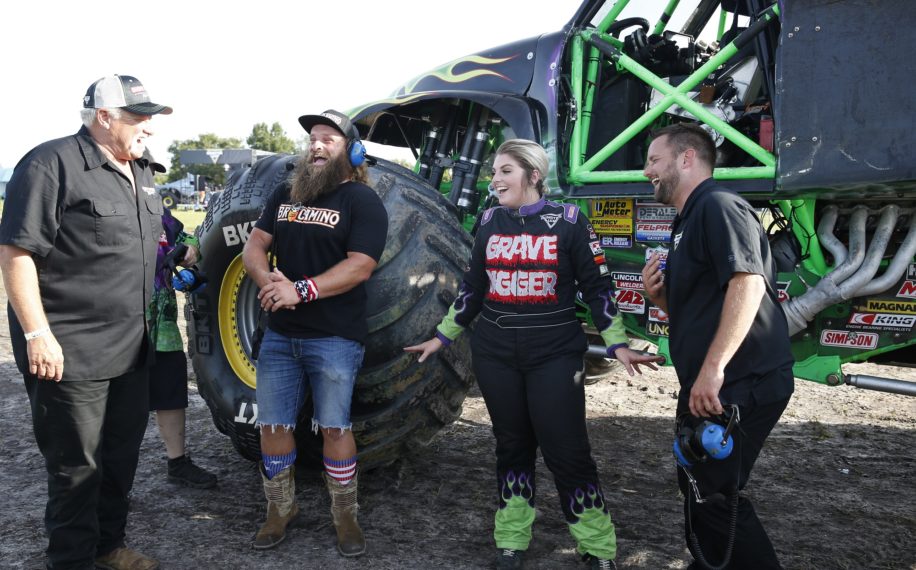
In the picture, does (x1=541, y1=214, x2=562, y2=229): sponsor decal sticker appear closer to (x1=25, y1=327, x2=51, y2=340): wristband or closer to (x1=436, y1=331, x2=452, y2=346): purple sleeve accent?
(x1=436, y1=331, x2=452, y2=346): purple sleeve accent

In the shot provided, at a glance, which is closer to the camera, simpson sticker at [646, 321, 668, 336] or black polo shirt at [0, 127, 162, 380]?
black polo shirt at [0, 127, 162, 380]

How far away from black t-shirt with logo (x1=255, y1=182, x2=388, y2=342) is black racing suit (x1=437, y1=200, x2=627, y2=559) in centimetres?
46

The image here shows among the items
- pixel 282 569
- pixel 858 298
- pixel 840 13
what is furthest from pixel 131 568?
pixel 840 13

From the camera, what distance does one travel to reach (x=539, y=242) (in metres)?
2.92

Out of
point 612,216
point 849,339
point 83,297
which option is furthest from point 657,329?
point 83,297

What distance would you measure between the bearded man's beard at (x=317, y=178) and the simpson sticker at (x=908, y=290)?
2229 mm

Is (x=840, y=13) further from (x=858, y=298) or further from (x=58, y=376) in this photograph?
(x=58, y=376)

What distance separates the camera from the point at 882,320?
118 inches

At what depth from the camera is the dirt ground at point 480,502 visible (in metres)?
2.99

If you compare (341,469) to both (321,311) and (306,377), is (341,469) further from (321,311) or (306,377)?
(321,311)

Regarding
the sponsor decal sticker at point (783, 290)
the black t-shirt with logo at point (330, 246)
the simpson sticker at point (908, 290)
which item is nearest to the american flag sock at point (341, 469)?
the black t-shirt with logo at point (330, 246)

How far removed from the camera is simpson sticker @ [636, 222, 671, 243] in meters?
3.44

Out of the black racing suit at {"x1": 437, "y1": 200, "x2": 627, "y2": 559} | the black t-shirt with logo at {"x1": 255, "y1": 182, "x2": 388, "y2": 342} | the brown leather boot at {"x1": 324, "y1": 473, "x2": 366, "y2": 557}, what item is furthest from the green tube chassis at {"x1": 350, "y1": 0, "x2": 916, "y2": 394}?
the brown leather boot at {"x1": 324, "y1": 473, "x2": 366, "y2": 557}

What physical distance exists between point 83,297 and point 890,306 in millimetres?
3037
